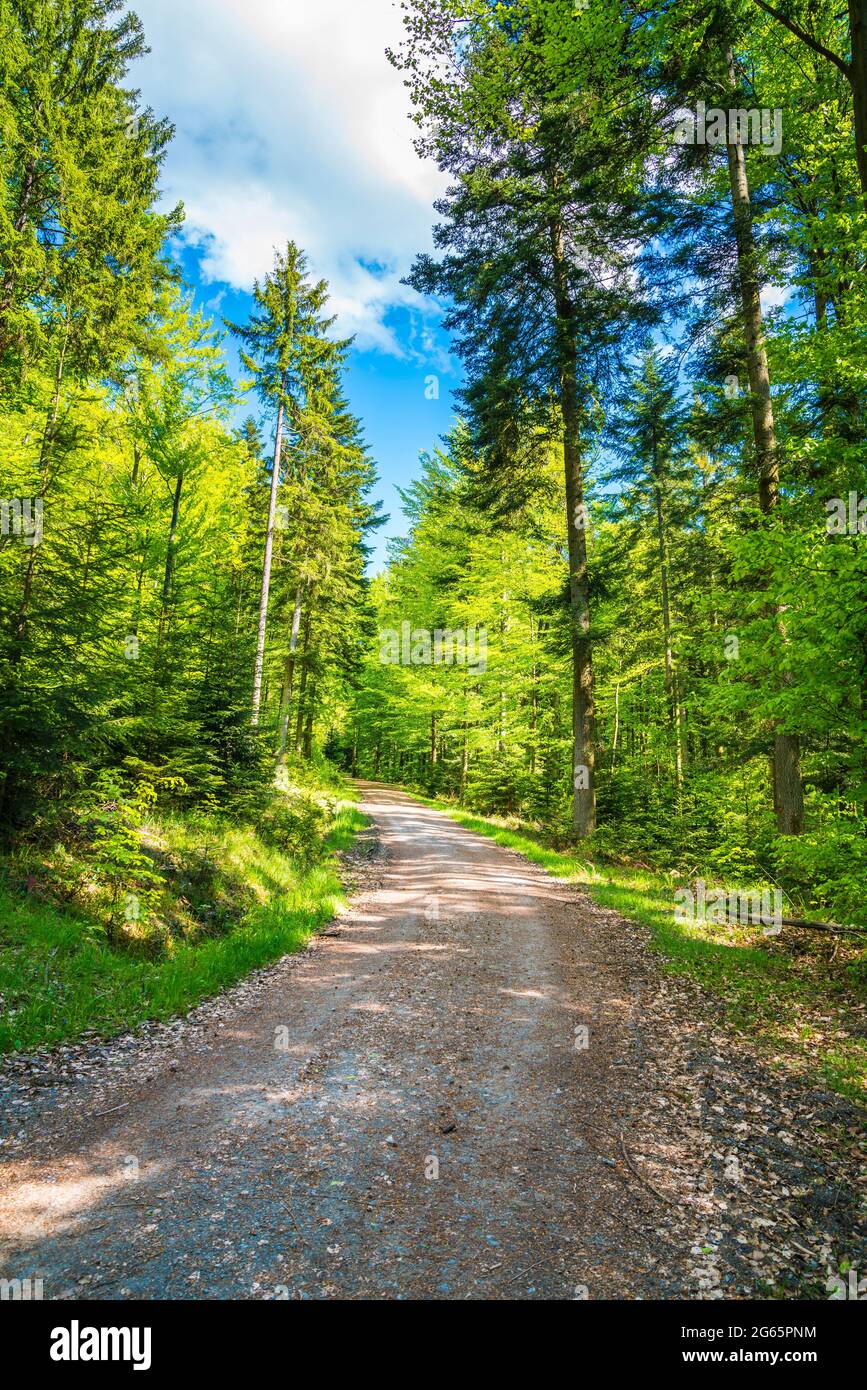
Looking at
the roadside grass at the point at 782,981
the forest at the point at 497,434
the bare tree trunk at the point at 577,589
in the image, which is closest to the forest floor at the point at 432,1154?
the roadside grass at the point at 782,981

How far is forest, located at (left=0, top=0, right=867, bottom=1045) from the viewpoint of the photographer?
6.92 metres

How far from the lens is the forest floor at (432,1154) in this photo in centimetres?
305

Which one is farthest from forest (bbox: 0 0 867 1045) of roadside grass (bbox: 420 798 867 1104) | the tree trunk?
roadside grass (bbox: 420 798 867 1104)

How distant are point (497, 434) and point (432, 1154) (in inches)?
626

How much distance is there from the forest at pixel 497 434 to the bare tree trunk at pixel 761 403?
0.05 metres

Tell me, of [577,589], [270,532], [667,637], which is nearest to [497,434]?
[577,589]

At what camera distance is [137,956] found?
7059mm

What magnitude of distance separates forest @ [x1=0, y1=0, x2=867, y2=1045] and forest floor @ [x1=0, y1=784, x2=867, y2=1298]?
1.63 m

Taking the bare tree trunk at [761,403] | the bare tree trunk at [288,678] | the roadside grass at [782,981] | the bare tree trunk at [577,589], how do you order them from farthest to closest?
the bare tree trunk at [288,678] < the bare tree trunk at [577,589] < the bare tree trunk at [761,403] < the roadside grass at [782,981]

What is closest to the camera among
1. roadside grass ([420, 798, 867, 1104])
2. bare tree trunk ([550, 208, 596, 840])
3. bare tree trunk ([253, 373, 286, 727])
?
roadside grass ([420, 798, 867, 1104])

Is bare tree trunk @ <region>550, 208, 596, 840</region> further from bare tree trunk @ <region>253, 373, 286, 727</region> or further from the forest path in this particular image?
bare tree trunk @ <region>253, 373, 286, 727</region>

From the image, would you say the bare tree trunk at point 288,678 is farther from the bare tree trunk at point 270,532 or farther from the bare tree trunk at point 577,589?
the bare tree trunk at point 577,589

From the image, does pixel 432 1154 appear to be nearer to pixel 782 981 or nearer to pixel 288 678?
pixel 782 981
